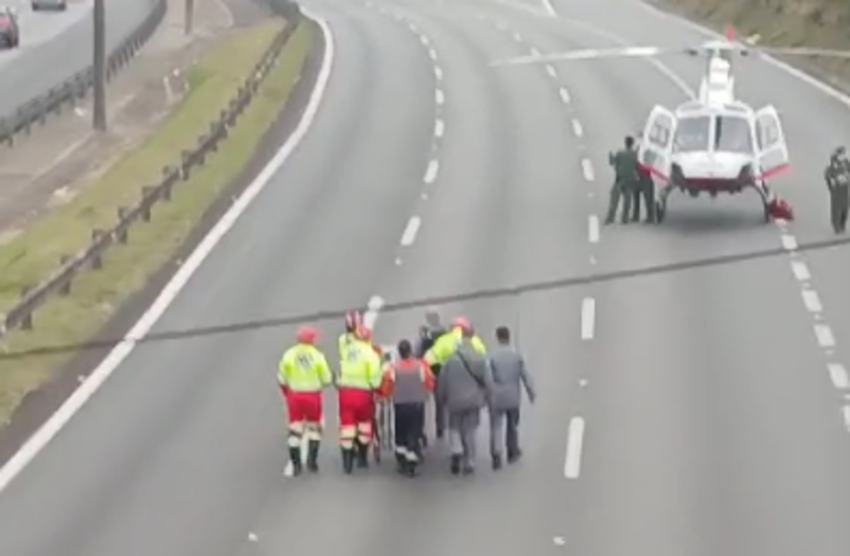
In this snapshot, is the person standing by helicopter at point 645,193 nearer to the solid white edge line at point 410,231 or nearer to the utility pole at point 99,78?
the solid white edge line at point 410,231

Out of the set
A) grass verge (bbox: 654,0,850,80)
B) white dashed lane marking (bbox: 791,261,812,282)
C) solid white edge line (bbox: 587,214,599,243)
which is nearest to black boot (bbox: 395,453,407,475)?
white dashed lane marking (bbox: 791,261,812,282)

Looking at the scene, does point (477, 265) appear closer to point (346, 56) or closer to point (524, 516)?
point (524, 516)

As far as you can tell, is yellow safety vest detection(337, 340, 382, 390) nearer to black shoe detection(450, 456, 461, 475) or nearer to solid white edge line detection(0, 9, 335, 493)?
black shoe detection(450, 456, 461, 475)

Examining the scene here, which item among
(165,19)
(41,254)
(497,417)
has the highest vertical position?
(497,417)

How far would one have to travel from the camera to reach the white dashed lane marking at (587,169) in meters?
42.1

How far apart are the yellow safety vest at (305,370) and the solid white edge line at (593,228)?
13.7 m

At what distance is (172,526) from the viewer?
67.4 ft

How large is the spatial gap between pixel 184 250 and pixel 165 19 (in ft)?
180

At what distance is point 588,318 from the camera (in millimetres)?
29469

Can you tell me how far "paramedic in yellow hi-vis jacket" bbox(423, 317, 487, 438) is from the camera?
74.1ft

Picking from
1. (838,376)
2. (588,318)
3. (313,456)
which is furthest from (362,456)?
(588,318)

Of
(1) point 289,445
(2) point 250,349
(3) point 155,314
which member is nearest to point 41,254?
(3) point 155,314

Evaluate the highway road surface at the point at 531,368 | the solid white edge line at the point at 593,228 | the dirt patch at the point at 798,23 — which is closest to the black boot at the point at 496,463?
the highway road surface at the point at 531,368

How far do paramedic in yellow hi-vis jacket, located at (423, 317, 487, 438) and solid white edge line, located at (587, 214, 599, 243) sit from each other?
12.6 meters
